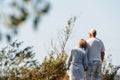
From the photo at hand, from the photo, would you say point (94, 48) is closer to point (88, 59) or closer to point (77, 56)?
point (88, 59)

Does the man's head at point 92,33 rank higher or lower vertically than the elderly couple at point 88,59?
higher

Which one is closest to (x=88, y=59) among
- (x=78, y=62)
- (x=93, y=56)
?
(x=93, y=56)

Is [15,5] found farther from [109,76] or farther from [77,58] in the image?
[109,76]

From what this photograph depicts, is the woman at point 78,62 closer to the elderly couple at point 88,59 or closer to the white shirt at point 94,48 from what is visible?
the elderly couple at point 88,59

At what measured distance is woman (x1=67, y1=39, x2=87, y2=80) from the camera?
1063 centimetres

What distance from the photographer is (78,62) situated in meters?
10.9

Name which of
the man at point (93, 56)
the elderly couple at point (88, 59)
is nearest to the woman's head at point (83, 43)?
the elderly couple at point (88, 59)

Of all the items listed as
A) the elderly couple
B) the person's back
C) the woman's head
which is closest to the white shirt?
the elderly couple

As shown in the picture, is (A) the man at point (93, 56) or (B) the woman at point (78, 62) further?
(B) the woman at point (78, 62)

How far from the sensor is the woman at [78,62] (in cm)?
1063

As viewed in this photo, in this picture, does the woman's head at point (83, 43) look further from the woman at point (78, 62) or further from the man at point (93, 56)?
the man at point (93, 56)

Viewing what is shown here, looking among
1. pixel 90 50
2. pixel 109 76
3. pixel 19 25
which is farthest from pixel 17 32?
pixel 109 76

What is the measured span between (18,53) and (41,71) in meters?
1.49

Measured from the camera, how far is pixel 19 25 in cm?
199
